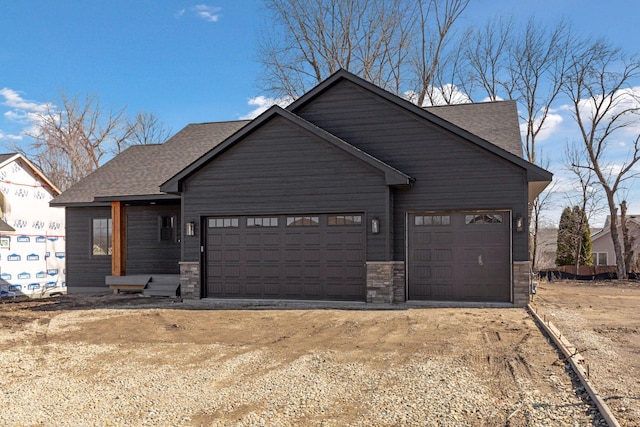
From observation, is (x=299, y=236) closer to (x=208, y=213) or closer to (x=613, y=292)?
(x=208, y=213)

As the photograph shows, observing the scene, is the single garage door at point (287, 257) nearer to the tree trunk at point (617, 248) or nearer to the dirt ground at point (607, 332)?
the dirt ground at point (607, 332)

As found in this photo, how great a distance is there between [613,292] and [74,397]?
1561 centimetres

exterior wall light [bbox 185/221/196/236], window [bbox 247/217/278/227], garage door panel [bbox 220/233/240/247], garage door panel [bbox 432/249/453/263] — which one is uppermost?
window [bbox 247/217/278/227]

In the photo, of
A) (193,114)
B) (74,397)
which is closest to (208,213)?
(74,397)

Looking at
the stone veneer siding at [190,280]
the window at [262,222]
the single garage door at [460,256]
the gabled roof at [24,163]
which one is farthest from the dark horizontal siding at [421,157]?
the gabled roof at [24,163]

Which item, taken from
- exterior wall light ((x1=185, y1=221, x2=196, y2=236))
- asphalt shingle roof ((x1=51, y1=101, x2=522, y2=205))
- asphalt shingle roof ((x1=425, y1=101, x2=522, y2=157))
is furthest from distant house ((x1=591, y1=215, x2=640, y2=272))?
exterior wall light ((x1=185, y1=221, x2=196, y2=236))

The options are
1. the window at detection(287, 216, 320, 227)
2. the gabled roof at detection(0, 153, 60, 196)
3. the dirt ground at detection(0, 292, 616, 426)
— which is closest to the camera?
the dirt ground at detection(0, 292, 616, 426)

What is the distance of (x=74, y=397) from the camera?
17.5 ft

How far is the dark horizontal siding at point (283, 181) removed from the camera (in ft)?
39.6

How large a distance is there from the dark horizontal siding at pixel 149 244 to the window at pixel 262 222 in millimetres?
4060

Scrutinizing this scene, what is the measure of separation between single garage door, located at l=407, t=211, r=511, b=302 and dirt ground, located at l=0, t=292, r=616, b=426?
1049 mm

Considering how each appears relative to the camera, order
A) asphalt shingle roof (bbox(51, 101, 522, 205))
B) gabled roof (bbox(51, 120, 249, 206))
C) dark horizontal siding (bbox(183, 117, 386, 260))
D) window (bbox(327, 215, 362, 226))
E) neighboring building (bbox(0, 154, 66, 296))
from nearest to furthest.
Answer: dark horizontal siding (bbox(183, 117, 386, 260)) → window (bbox(327, 215, 362, 226)) → asphalt shingle roof (bbox(51, 101, 522, 205)) → gabled roof (bbox(51, 120, 249, 206)) → neighboring building (bbox(0, 154, 66, 296))

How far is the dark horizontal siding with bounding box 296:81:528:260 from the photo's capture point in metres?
11.9

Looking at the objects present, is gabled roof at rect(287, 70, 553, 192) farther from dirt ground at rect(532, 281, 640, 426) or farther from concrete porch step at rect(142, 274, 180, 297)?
concrete porch step at rect(142, 274, 180, 297)
